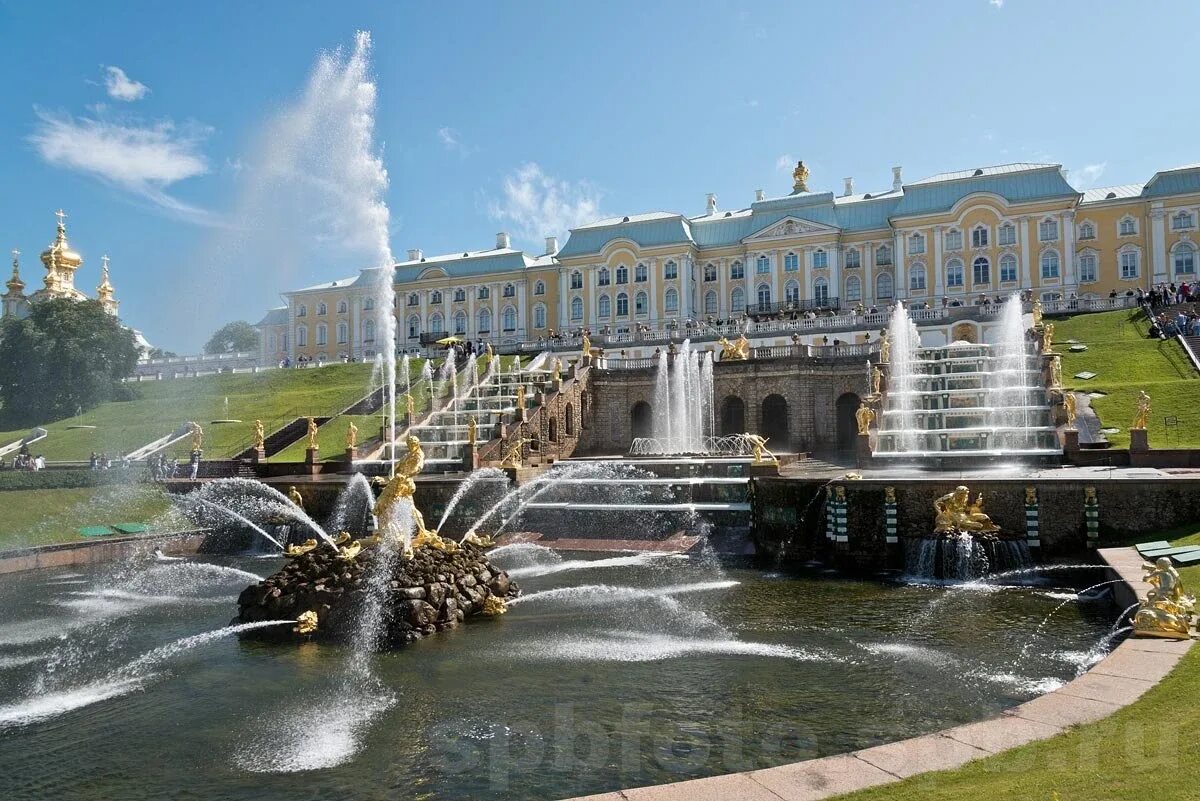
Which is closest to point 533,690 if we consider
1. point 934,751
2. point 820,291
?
point 934,751

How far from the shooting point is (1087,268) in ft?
200

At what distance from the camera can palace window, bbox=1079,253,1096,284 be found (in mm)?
60625

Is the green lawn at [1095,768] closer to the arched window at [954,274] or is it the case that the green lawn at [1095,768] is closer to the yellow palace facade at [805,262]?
the yellow palace facade at [805,262]

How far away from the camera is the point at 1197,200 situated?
5831 cm

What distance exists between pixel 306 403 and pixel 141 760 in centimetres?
4590

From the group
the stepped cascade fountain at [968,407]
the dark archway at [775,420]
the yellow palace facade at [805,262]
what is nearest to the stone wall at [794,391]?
the dark archway at [775,420]

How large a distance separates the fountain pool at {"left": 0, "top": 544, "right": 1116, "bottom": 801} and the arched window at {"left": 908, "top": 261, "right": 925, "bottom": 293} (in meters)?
51.1

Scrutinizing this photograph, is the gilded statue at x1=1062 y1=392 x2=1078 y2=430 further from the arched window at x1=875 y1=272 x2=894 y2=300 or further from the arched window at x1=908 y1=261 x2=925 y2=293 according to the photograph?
the arched window at x1=875 y1=272 x2=894 y2=300

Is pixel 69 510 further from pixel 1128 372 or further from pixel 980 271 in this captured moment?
pixel 980 271

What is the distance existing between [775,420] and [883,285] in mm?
30720

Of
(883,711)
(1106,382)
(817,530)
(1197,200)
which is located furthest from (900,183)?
(883,711)

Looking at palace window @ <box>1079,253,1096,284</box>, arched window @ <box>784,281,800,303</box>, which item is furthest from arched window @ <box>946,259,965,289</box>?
arched window @ <box>784,281,800,303</box>

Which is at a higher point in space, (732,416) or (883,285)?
(883,285)

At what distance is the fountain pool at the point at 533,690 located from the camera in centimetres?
847
